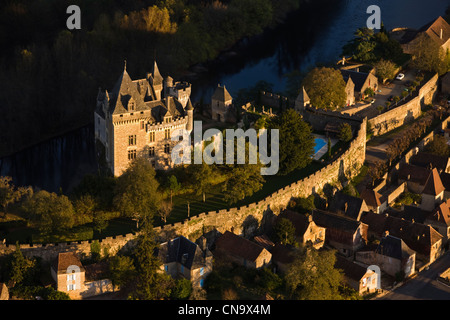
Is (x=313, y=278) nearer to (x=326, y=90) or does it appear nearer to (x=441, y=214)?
(x=441, y=214)

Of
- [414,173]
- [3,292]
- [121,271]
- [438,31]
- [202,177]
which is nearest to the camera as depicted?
[3,292]

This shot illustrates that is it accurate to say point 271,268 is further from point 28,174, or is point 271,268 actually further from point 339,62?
point 339,62

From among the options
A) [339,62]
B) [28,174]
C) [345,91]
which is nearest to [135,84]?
[28,174]

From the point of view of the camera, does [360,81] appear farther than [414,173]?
Yes

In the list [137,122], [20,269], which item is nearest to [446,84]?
[137,122]

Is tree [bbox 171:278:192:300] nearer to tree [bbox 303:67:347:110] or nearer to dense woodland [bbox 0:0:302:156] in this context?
tree [bbox 303:67:347:110]

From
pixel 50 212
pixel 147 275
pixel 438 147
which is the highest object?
pixel 438 147

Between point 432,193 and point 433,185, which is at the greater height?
point 433,185

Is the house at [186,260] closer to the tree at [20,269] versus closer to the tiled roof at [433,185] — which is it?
the tree at [20,269]
